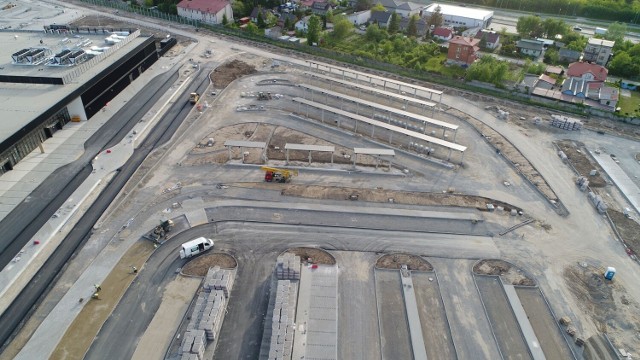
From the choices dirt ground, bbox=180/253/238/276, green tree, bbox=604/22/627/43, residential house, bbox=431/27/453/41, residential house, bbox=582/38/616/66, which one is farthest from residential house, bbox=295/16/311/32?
dirt ground, bbox=180/253/238/276

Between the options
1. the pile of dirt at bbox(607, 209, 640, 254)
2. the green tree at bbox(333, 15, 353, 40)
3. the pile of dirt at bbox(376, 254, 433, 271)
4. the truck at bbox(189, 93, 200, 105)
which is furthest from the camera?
the green tree at bbox(333, 15, 353, 40)

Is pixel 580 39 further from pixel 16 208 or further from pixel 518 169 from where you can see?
pixel 16 208

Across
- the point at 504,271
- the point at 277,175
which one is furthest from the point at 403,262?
the point at 277,175

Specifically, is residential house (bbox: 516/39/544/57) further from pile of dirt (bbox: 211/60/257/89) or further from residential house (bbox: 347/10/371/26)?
pile of dirt (bbox: 211/60/257/89)

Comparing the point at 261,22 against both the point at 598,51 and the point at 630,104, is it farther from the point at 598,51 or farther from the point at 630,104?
the point at 630,104

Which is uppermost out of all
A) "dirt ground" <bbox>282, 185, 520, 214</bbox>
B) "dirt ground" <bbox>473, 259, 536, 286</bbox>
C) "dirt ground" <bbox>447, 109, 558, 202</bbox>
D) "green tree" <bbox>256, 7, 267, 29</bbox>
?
"green tree" <bbox>256, 7, 267, 29</bbox>
